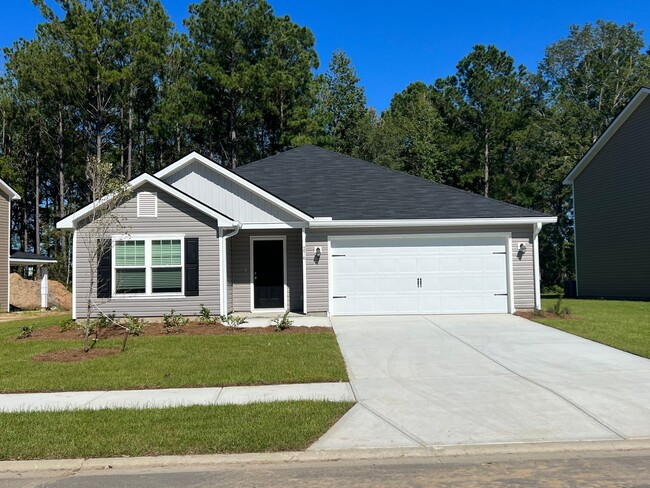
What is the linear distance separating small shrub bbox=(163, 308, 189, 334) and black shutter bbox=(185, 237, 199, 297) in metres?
0.71

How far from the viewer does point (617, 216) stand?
23812 mm

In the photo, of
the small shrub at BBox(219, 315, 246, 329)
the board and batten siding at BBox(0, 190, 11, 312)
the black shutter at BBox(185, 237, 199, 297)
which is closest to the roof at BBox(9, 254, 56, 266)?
the board and batten siding at BBox(0, 190, 11, 312)

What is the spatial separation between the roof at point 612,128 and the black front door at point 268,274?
16.1 meters

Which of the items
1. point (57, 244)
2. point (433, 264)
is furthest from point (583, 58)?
point (57, 244)

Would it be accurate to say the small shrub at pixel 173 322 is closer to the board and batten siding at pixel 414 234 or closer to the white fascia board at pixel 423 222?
the board and batten siding at pixel 414 234

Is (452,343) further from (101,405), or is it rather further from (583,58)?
(583,58)

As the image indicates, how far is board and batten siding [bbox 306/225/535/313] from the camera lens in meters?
15.2

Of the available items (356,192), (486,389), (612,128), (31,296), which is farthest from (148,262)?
(612,128)

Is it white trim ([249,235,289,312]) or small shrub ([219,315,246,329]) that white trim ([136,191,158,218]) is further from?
small shrub ([219,315,246,329])

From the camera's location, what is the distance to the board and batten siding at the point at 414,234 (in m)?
15.2

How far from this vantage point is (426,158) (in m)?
37.5

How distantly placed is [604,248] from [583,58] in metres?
22.2

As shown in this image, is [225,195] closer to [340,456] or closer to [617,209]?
[340,456]

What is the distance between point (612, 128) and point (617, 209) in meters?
3.53
